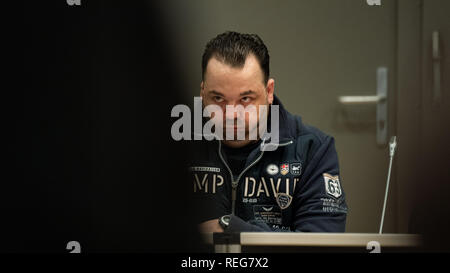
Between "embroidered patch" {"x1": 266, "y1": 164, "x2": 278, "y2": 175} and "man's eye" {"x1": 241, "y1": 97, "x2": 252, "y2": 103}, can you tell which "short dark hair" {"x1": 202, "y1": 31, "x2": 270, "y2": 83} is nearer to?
"man's eye" {"x1": 241, "y1": 97, "x2": 252, "y2": 103}

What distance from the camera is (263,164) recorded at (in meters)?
0.96

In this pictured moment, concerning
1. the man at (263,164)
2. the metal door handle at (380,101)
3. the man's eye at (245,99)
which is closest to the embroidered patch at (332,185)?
the man at (263,164)

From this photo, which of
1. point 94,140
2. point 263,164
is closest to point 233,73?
point 263,164

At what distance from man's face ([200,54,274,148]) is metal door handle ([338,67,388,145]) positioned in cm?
60

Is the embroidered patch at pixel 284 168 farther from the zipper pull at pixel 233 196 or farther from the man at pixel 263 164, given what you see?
the zipper pull at pixel 233 196

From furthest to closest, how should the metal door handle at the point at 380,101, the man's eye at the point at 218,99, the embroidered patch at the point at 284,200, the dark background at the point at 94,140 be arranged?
the metal door handle at the point at 380,101 → the embroidered patch at the point at 284,200 → the man's eye at the point at 218,99 → the dark background at the point at 94,140

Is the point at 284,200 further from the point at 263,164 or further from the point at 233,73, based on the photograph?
the point at 233,73

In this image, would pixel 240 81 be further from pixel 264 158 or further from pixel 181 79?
pixel 181 79

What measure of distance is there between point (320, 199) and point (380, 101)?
0.65 m

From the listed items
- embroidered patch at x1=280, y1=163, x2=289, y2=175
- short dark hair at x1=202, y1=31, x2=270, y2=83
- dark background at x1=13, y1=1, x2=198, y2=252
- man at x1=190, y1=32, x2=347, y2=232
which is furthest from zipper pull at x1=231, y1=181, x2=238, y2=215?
dark background at x1=13, y1=1, x2=198, y2=252

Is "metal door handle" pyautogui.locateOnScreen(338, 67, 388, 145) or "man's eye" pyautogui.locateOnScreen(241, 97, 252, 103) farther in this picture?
"metal door handle" pyautogui.locateOnScreen(338, 67, 388, 145)

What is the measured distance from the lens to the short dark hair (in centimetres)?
90

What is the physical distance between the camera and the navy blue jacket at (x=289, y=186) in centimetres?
88
